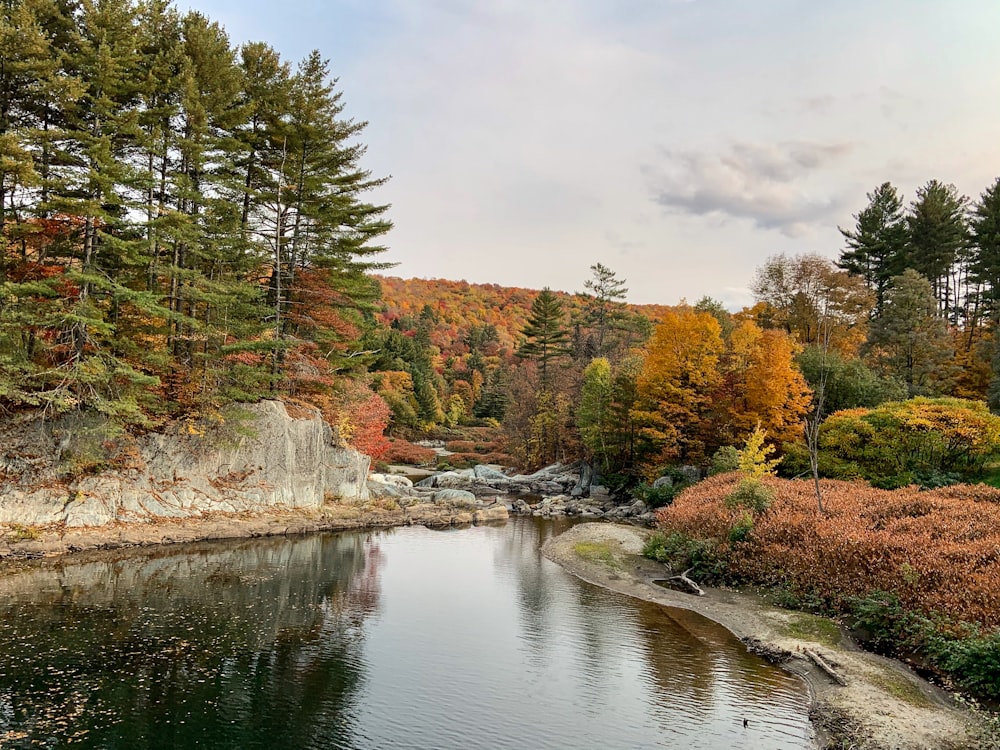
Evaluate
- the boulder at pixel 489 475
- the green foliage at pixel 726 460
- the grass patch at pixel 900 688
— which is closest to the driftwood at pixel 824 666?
the grass patch at pixel 900 688

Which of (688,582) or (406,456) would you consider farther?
(406,456)

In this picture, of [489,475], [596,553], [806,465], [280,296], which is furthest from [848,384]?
[280,296]

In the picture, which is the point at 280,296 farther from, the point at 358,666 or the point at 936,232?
the point at 936,232

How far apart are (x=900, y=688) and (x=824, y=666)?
4.66 ft

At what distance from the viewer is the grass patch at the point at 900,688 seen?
38.4 ft

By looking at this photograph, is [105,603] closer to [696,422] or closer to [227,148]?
[227,148]

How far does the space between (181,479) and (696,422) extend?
2876 centimetres

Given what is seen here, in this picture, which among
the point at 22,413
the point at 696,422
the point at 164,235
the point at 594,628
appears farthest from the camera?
the point at 696,422

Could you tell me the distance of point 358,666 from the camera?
531 inches

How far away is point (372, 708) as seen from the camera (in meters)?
11.5

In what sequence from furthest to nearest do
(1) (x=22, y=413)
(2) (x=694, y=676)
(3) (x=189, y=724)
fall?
(1) (x=22, y=413) < (2) (x=694, y=676) < (3) (x=189, y=724)

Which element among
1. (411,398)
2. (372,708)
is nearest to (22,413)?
(372,708)

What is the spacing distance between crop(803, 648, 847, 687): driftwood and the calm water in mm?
749

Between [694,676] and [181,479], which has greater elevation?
[181,479]
